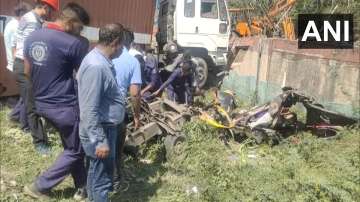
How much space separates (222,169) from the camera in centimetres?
528

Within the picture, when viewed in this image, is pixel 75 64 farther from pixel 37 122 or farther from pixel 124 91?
pixel 37 122

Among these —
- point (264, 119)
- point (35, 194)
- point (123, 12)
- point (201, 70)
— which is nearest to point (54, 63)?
point (35, 194)

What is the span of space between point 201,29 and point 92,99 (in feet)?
30.6

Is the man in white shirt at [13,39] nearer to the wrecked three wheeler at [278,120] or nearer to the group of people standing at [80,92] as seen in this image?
the group of people standing at [80,92]

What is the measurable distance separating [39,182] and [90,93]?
1.31m

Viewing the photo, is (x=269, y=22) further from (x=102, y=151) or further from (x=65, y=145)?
(x=102, y=151)

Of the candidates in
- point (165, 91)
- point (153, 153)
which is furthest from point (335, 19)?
point (153, 153)

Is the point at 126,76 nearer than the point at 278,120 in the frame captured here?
Yes

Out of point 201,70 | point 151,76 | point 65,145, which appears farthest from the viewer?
point 201,70

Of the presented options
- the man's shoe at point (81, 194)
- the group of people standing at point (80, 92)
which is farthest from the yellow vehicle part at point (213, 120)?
the man's shoe at point (81, 194)

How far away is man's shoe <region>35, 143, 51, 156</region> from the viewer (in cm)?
557

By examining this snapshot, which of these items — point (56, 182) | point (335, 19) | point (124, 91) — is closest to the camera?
point (56, 182)

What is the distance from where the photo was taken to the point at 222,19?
12.9 metres

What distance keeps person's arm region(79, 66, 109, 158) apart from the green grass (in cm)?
113
